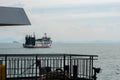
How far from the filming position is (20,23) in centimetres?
1087

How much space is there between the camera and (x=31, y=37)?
159625 millimetres

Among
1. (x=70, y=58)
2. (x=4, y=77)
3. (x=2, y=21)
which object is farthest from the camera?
(x=70, y=58)

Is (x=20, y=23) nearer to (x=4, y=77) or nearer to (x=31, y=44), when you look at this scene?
(x=4, y=77)

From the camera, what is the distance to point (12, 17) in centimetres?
1080

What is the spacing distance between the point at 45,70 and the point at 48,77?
1388mm

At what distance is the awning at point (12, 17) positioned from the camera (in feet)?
35.1

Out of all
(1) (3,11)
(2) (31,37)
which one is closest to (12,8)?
(1) (3,11)

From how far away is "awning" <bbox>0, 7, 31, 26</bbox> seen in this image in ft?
35.1

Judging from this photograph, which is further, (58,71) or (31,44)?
(31,44)

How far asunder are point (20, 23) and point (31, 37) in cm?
14914

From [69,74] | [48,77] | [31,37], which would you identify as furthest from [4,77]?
[31,37]

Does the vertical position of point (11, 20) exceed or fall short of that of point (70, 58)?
it exceeds it

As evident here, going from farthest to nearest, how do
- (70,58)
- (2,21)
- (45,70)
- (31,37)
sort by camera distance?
1. (31,37)
2. (45,70)
3. (70,58)
4. (2,21)

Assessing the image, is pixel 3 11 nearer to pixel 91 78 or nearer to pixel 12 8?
pixel 12 8
